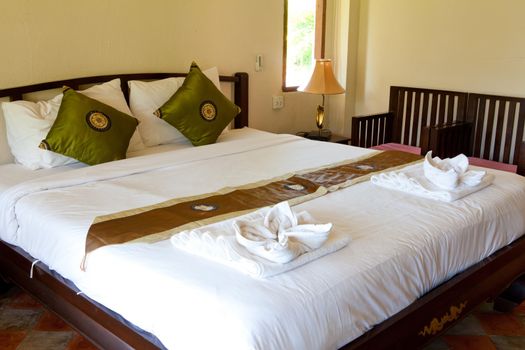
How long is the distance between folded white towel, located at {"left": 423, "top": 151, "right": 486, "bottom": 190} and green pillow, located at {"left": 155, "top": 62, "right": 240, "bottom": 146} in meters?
1.27

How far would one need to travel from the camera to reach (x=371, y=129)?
3.82 meters

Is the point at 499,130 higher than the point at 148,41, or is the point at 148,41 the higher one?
the point at 148,41

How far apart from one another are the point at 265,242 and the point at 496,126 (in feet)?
8.80

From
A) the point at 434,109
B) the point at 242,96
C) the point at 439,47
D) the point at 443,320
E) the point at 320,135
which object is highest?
the point at 439,47

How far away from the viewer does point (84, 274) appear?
1650mm

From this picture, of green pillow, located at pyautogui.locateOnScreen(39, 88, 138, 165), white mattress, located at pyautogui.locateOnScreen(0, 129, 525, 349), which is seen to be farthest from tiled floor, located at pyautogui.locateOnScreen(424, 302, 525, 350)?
green pillow, located at pyautogui.locateOnScreen(39, 88, 138, 165)

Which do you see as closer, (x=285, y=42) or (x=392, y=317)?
(x=392, y=317)

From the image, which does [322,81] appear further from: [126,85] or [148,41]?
[126,85]

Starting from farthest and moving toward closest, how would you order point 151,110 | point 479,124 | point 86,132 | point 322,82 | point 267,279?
1. point 322,82
2. point 479,124
3. point 151,110
4. point 86,132
5. point 267,279

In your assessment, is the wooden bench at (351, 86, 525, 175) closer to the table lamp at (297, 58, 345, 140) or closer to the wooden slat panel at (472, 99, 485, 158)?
the wooden slat panel at (472, 99, 485, 158)

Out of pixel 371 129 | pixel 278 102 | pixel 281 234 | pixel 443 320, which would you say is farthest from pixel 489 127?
pixel 281 234

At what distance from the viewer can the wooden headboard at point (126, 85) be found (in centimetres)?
263

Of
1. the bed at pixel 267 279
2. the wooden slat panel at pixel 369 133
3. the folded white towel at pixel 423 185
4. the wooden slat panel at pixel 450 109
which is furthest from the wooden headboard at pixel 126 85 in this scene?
the folded white towel at pixel 423 185

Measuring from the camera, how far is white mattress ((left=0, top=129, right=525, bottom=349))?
1290mm
